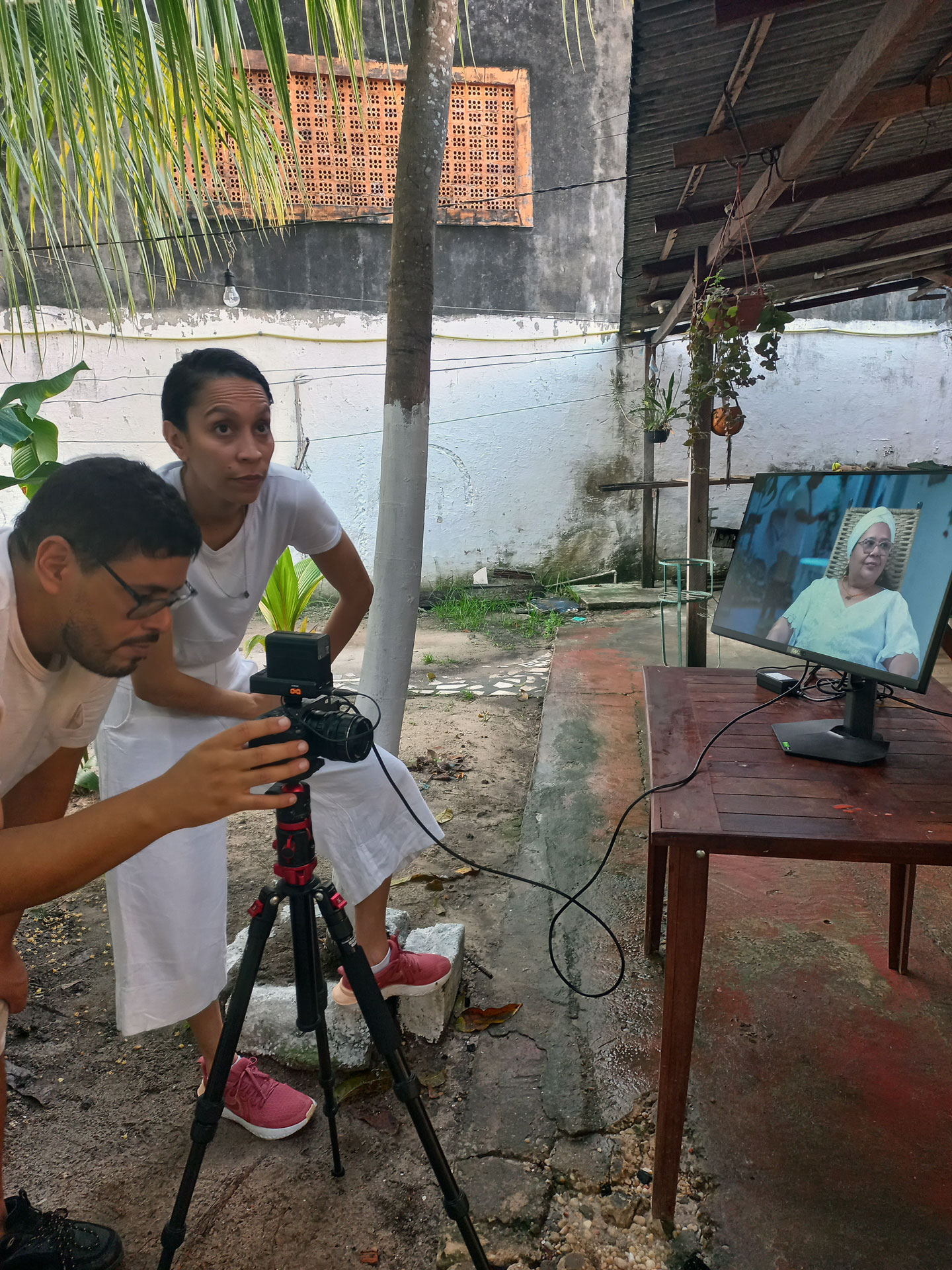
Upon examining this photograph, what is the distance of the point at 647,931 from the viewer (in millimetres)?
2350

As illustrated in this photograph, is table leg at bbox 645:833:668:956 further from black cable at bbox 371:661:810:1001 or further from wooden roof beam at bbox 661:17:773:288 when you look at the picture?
wooden roof beam at bbox 661:17:773:288

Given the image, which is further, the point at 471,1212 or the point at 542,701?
the point at 542,701

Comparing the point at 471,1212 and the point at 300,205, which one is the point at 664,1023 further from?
the point at 300,205

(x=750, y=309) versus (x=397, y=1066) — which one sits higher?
(x=750, y=309)

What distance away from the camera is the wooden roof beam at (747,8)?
223 cm

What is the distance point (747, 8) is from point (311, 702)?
2.36 m

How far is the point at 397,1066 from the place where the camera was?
1.35m

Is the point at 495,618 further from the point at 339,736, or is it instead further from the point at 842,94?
the point at 339,736

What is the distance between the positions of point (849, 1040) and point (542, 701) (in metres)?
3.23

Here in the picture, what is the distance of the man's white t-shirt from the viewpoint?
1.27m

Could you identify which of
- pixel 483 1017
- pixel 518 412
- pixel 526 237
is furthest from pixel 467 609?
pixel 483 1017

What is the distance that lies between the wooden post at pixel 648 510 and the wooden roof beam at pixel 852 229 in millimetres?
3457

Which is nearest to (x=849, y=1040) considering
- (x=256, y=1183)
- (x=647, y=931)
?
(x=647, y=931)

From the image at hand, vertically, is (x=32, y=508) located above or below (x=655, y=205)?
below
